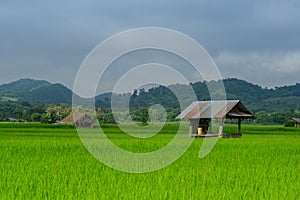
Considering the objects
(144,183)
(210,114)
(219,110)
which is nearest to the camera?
→ (144,183)

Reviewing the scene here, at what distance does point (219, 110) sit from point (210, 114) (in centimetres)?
56

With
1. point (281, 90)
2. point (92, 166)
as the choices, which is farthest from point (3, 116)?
point (281, 90)

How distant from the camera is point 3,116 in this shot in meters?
95.8

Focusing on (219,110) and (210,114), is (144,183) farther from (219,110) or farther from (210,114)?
(210,114)

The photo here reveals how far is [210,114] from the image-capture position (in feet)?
82.4

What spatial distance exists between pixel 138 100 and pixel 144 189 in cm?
2763

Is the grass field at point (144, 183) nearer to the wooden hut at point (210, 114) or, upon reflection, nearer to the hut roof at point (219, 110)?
the wooden hut at point (210, 114)

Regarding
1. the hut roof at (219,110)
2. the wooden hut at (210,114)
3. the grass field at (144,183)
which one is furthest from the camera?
the hut roof at (219,110)

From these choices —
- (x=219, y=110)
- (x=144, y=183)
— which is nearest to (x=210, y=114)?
(x=219, y=110)

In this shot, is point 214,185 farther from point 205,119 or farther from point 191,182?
point 205,119

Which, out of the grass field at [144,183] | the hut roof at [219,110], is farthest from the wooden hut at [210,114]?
the grass field at [144,183]

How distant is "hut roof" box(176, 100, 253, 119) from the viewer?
24.7 m

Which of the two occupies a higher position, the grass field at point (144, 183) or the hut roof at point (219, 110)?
the hut roof at point (219, 110)

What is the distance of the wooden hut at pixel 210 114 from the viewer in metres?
24.5
